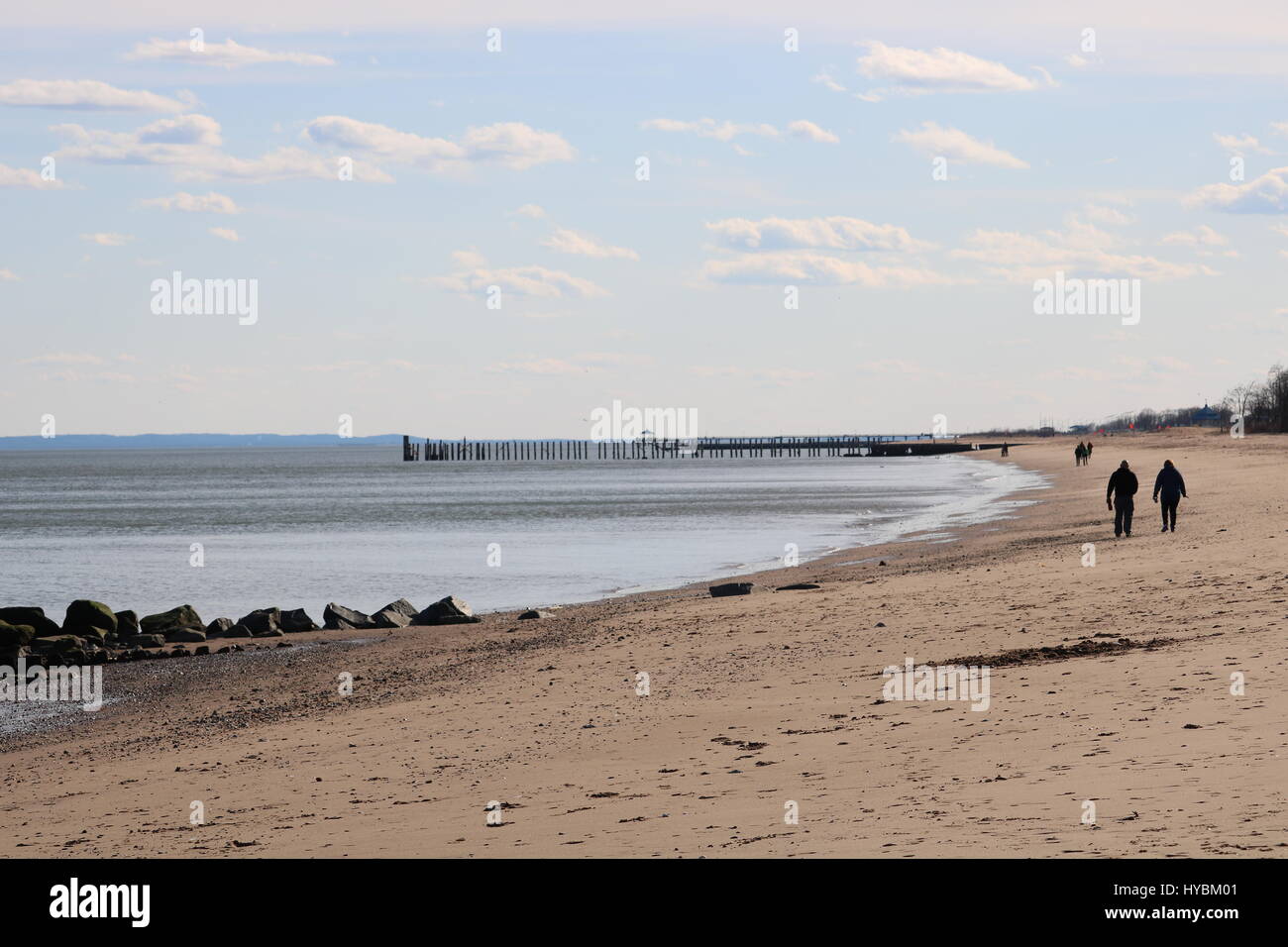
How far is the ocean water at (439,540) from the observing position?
3500cm

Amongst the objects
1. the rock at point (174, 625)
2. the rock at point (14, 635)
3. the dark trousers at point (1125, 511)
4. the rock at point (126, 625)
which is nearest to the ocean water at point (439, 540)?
the rock at point (174, 625)

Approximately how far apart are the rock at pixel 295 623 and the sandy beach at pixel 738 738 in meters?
2.55

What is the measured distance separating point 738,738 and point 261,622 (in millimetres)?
16487

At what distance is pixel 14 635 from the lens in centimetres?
2511

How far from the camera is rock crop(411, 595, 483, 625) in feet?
86.1

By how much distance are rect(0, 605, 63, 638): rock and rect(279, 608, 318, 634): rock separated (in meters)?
4.32

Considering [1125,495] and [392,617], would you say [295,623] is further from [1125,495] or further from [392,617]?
[1125,495]

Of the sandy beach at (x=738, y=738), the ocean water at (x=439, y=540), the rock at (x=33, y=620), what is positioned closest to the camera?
the sandy beach at (x=738, y=738)

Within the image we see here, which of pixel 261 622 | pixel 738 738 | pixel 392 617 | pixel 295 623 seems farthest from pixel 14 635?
pixel 738 738

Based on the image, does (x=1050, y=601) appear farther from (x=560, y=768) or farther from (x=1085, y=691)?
(x=560, y=768)

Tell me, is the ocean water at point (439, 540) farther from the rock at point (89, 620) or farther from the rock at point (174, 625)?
the rock at point (89, 620)
